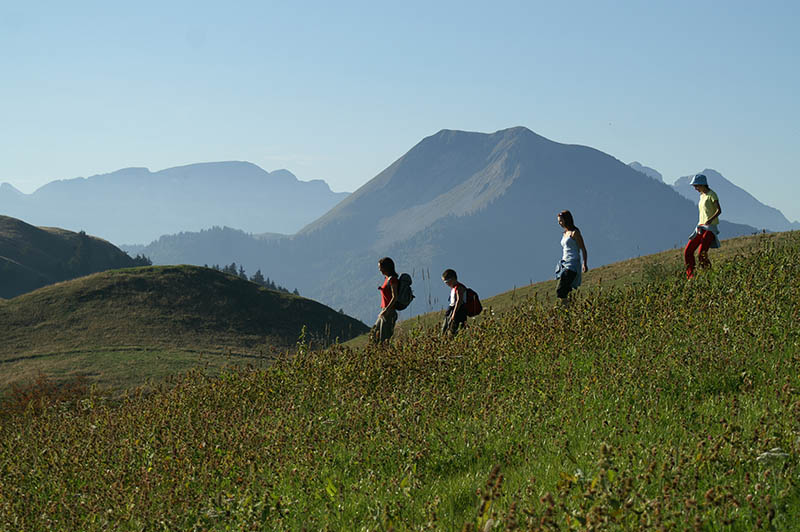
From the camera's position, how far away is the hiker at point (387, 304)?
13.2m

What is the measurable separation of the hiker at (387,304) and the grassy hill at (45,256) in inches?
4160

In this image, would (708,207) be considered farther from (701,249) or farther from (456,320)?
(456,320)

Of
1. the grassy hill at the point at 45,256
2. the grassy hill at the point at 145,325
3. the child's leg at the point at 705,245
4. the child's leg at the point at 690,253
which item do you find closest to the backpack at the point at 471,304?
the child's leg at the point at 690,253

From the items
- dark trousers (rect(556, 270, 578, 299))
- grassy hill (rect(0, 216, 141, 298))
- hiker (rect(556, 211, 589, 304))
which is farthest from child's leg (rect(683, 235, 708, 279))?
grassy hill (rect(0, 216, 141, 298))

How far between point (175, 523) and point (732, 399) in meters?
4.91

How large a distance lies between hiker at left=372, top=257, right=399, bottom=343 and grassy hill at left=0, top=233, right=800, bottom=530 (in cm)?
186

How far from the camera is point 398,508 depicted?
5207mm

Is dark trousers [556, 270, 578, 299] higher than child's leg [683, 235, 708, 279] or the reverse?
the reverse

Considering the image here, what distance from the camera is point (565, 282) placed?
1352 cm

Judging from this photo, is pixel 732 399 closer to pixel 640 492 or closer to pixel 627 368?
pixel 627 368

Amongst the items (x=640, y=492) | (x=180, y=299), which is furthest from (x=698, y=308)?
(x=180, y=299)

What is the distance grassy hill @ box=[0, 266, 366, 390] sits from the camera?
26625 millimetres

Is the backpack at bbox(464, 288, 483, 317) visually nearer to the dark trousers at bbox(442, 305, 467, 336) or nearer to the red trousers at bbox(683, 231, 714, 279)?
the dark trousers at bbox(442, 305, 467, 336)

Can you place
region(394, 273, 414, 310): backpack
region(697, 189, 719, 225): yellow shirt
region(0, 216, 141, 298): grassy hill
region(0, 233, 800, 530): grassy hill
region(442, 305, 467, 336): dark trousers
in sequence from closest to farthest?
1. region(0, 233, 800, 530): grassy hill
2. region(442, 305, 467, 336): dark trousers
3. region(394, 273, 414, 310): backpack
4. region(697, 189, 719, 225): yellow shirt
5. region(0, 216, 141, 298): grassy hill
